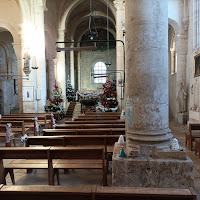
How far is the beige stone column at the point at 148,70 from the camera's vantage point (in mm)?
2594

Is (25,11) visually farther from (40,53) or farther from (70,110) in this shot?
(70,110)

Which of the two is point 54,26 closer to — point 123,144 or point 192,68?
point 192,68

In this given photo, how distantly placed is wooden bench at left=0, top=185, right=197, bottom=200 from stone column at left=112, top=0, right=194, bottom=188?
3.28ft

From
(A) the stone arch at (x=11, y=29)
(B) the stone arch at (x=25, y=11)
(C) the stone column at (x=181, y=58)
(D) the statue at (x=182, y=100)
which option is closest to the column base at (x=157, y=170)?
(D) the statue at (x=182, y=100)

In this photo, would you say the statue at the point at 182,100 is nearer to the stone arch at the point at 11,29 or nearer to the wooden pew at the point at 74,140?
the wooden pew at the point at 74,140

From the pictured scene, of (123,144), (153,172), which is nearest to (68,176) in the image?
(123,144)

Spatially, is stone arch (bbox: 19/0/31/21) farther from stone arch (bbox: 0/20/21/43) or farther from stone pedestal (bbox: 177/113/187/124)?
stone pedestal (bbox: 177/113/187/124)

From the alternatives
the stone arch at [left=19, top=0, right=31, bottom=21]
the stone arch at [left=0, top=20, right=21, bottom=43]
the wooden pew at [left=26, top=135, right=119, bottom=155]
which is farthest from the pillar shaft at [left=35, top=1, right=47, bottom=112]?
the wooden pew at [left=26, top=135, right=119, bottom=155]

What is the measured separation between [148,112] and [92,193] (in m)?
1.47

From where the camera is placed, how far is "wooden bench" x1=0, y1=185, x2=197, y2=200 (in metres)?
1.45

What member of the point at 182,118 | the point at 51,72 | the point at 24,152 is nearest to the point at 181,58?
the point at 182,118

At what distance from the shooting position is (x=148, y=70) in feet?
8.56

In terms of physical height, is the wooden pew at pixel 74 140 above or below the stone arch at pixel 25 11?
below

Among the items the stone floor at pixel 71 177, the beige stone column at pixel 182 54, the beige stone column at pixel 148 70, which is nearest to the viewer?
the beige stone column at pixel 148 70
